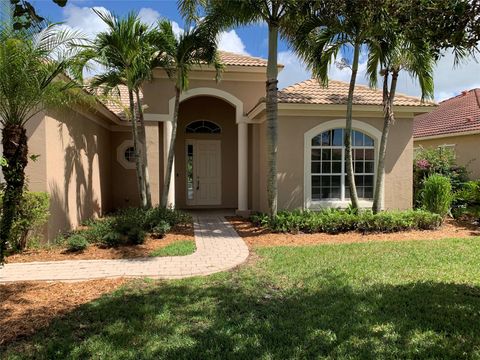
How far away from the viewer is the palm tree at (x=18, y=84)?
6.07 m

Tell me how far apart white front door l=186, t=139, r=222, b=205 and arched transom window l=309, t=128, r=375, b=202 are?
4.92m

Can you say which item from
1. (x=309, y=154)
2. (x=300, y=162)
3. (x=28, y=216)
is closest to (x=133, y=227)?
(x=28, y=216)

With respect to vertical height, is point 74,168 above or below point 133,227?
above

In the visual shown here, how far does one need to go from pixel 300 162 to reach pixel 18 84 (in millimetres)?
8116

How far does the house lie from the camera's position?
11.5 m

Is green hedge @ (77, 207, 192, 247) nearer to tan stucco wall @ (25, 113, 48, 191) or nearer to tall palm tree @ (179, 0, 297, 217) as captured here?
tan stucco wall @ (25, 113, 48, 191)

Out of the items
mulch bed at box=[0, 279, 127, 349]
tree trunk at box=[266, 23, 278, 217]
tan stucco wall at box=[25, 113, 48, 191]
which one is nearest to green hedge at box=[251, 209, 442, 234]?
tree trunk at box=[266, 23, 278, 217]

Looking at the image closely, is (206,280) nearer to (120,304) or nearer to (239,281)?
(239,281)

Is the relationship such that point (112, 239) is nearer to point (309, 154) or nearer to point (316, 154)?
point (309, 154)

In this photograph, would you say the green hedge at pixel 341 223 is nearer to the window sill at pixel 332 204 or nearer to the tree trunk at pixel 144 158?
the window sill at pixel 332 204

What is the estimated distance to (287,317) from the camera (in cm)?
480

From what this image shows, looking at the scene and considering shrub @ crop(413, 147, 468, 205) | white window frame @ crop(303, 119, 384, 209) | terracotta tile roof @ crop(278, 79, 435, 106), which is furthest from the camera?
shrub @ crop(413, 147, 468, 205)

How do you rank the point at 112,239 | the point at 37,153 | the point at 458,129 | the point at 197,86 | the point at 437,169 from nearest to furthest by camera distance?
1. the point at 37,153
2. the point at 112,239
3. the point at 197,86
4. the point at 437,169
5. the point at 458,129

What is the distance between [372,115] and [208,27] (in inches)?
231
